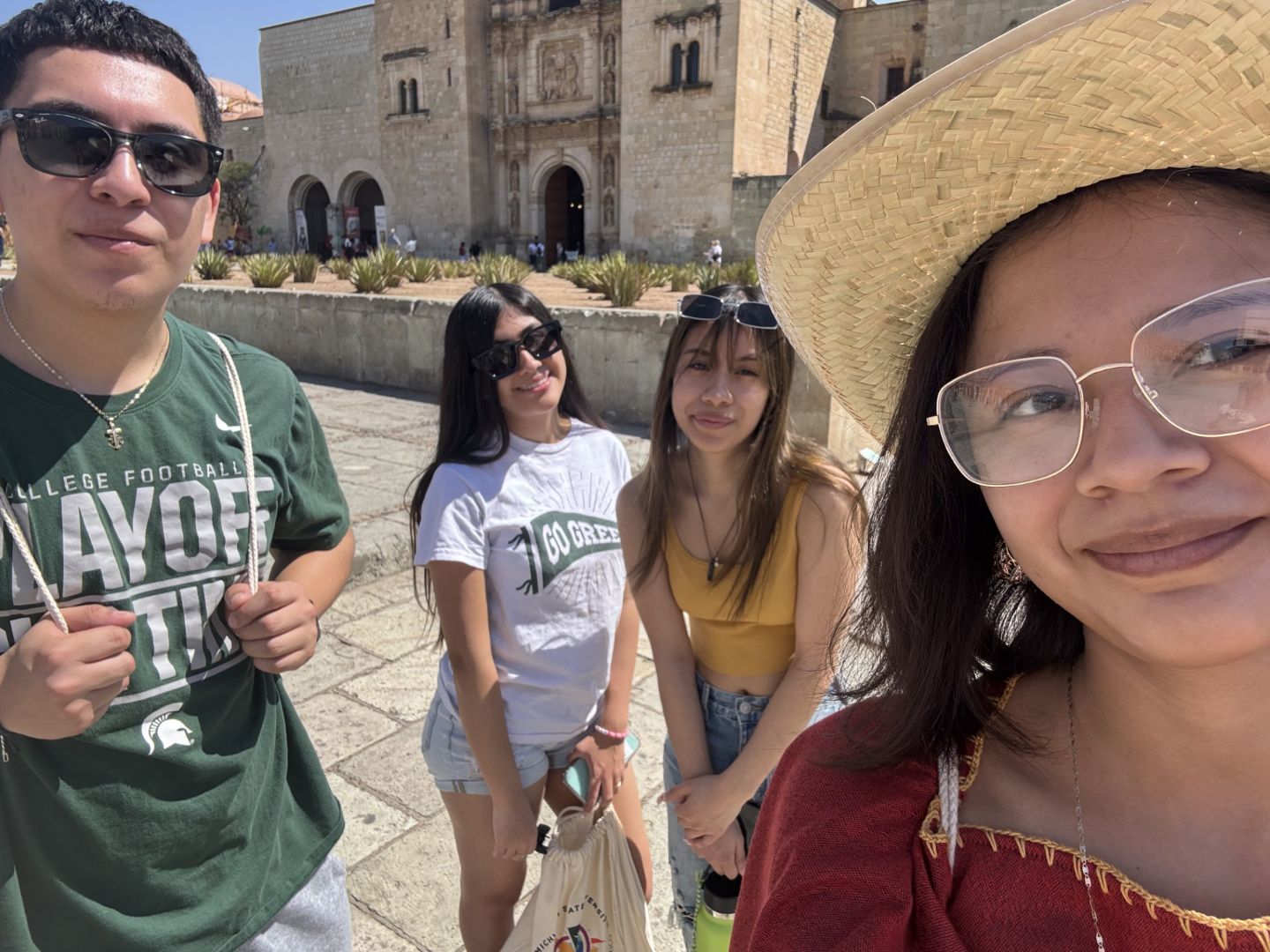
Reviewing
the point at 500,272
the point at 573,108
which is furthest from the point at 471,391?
the point at 573,108

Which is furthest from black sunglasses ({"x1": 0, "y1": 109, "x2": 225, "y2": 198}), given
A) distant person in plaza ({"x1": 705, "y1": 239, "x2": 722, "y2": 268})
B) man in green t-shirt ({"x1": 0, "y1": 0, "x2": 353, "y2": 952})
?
distant person in plaza ({"x1": 705, "y1": 239, "x2": 722, "y2": 268})

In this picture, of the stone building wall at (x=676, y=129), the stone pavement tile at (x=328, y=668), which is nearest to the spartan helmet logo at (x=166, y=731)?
the stone pavement tile at (x=328, y=668)

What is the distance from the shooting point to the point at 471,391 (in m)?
1.97

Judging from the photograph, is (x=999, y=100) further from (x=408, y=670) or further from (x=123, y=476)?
(x=408, y=670)

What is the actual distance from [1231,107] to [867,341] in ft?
1.58

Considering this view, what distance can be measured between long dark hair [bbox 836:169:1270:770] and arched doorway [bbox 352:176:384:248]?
3506 cm

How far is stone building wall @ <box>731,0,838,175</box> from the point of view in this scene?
22703mm

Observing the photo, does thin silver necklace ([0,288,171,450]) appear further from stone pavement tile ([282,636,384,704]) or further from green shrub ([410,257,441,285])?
green shrub ([410,257,441,285])

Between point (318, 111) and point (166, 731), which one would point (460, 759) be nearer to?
point (166, 731)

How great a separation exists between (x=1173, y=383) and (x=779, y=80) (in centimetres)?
2672

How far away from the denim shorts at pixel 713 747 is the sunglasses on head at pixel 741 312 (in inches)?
31.9

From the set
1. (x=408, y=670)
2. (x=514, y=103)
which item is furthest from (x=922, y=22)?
(x=408, y=670)

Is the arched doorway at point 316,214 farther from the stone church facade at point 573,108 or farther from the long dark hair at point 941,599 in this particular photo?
the long dark hair at point 941,599

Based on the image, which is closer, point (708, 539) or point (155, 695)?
point (155, 695)
